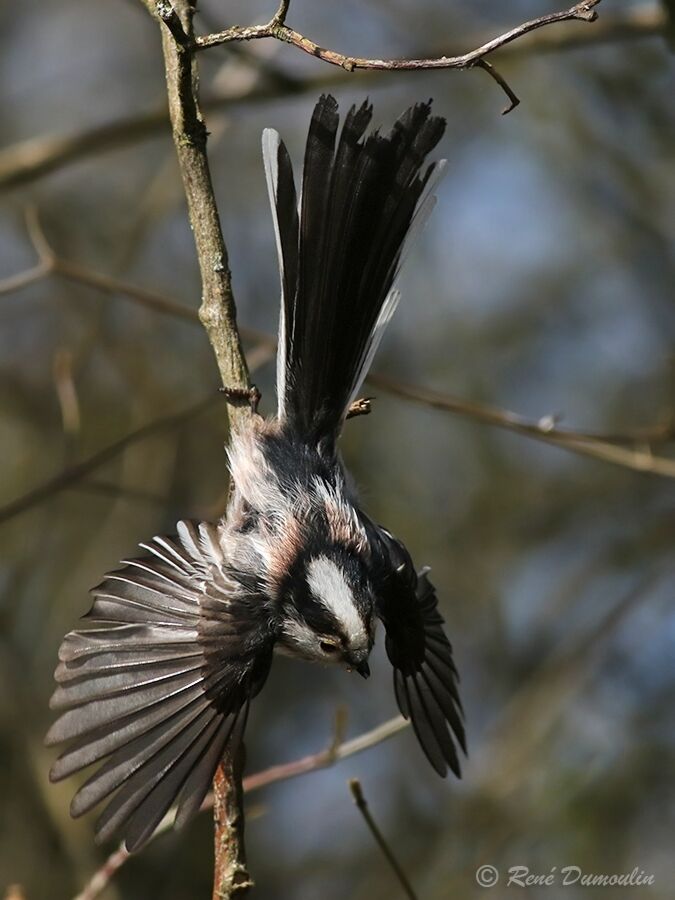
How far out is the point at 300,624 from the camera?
2686mm

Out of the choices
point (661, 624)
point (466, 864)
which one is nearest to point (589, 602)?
point (661, 624)

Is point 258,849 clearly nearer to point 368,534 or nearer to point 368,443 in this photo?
point 368,443

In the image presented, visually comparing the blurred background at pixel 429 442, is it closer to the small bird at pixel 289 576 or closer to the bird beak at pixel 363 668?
the small bird at pixel 289 576

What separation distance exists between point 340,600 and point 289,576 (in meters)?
0.17

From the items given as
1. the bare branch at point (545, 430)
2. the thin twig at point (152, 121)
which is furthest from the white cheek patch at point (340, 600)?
the thin twig at point (152, 121)

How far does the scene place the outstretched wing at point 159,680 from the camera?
7.93 ft

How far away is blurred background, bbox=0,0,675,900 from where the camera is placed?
17.7 ft

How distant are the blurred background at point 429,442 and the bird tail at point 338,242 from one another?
6.26 feet

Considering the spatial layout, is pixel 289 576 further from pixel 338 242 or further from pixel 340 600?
pixel 338 242

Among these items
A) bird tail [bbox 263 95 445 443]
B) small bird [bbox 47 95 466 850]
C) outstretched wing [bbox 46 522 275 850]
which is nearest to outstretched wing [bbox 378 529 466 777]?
small bird [bbox 47 95 466 850]

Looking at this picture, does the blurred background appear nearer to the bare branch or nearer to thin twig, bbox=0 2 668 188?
thin twig, bbox=0 2 668 188

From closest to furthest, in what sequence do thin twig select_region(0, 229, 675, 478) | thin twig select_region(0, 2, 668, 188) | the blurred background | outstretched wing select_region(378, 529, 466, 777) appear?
outstretched wing select_region(378, 529, 466, 777) < thin twig select_region(0, 229, 675, 478) < thin twig select_region(0, 2, 668, 188) < the blurred background

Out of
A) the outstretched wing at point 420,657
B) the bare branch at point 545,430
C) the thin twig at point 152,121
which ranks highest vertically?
the thin twig at point 152,121

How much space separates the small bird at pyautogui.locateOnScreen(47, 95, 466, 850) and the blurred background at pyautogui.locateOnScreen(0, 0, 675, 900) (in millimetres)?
1929
